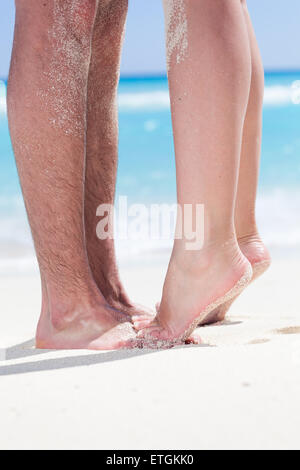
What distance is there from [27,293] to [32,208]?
1.04 m

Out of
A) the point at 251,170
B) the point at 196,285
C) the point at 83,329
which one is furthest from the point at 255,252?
the point at 83,329

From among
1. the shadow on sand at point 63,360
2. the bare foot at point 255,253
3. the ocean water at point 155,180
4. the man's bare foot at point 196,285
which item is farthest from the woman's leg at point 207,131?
the ocean water at point 155,180

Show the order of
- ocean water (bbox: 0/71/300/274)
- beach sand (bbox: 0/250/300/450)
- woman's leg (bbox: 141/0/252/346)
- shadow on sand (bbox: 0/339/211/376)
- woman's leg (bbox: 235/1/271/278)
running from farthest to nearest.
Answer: ocean water (bbox: 0/71/300/274), woman's leg (bbox: 235/1/271/278), woman's leg (bbox: 141/0/252/346), shadow on sand (bbox: 0/339/211/376), beach sand (bbox: 0/250/300/450)

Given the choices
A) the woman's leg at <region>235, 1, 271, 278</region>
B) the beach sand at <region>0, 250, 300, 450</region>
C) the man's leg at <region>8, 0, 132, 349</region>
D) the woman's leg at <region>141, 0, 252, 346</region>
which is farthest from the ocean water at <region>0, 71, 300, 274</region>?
the beach sand at <region>0, 250, 300, 450</region>

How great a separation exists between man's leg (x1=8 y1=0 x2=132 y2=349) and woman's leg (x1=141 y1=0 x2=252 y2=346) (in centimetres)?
18

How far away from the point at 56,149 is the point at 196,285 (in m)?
0.38

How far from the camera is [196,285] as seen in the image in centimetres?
123

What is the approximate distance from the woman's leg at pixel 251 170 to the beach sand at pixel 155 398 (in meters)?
0.28

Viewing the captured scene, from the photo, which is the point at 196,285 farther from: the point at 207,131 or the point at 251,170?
the point at 251,170

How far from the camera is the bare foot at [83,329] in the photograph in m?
1.27

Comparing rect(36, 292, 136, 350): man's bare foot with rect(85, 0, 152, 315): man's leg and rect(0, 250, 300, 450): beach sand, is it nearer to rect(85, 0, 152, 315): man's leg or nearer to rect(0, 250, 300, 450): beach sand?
rect(0, 250, 300, 450): beach sand

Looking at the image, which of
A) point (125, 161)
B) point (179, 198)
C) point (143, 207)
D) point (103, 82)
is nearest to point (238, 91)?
point (179, 198)

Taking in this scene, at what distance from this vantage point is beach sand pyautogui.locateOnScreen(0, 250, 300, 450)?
749mm

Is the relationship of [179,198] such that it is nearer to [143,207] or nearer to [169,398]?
[169,398]
